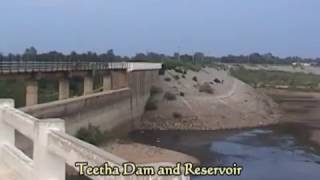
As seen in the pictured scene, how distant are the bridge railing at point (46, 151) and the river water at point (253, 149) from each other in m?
25.9

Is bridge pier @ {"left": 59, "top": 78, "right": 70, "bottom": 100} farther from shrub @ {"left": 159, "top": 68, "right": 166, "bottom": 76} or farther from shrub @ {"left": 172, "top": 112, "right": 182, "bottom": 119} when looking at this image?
shrub @ {"left": 159, "top": 68, "right": 166, "bottom": 76}

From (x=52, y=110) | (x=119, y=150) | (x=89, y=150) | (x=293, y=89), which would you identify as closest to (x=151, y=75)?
(x=119, y=150)

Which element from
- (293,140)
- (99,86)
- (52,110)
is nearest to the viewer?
(52,110)

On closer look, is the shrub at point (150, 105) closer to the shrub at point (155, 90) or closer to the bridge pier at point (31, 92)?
the shrub at point (155, 90)

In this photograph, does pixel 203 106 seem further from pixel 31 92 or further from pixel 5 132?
pixel 5 132

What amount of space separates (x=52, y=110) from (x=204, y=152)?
1631cm

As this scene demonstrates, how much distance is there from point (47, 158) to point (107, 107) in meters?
42.9

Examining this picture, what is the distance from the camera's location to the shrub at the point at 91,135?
139 feet

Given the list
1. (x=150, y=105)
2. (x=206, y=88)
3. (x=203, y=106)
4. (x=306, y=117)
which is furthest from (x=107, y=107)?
(x=306, y=117)

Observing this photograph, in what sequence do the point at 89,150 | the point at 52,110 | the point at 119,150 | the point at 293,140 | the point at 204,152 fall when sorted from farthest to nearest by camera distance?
1. the point at 293,140
2. the point at 204,152
3. the point at 119,150
4. the point at 52,110
5. the point at 89,150

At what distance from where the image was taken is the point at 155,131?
60.3 metres

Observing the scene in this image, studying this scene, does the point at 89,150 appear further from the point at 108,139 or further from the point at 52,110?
the point at 108,139

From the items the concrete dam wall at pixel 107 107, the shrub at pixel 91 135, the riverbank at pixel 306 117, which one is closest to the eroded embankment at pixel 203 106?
the riverbank at pixel 306 117

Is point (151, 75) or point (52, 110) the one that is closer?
point (52, 110)
